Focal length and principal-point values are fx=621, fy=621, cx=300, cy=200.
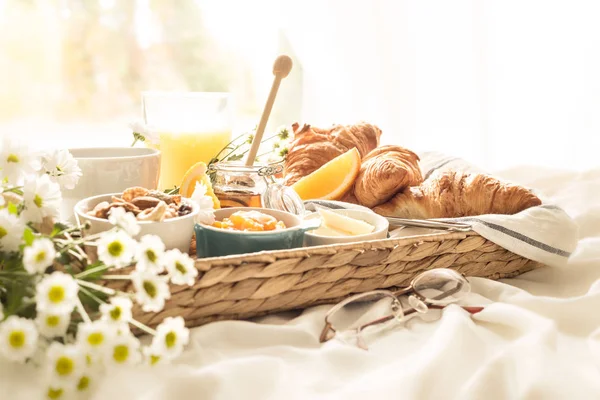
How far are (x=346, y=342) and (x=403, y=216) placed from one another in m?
0.46

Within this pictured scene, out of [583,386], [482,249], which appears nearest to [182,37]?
[482,249]

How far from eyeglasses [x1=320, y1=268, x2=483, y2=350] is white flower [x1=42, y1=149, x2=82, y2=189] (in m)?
0.40

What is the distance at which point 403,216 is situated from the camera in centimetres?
117

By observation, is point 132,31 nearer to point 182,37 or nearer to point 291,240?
point 182,37

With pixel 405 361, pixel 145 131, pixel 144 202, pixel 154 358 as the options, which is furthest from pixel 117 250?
pixel 145 131

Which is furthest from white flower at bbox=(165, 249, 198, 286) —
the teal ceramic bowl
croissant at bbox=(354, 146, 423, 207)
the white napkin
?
croissant at bbox=(354, 146, 423, 207)

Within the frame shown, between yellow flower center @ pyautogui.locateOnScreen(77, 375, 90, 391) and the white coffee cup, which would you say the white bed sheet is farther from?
the white coffee cup

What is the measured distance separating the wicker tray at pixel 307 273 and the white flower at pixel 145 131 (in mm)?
436

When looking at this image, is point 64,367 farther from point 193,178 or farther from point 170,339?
point 193,178

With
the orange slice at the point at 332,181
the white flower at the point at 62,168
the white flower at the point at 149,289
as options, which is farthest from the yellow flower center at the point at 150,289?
the orange slice at the point at 332,181

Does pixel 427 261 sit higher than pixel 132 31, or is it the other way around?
pixel 132 31

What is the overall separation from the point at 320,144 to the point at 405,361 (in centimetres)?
83

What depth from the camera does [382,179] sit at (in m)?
1.17

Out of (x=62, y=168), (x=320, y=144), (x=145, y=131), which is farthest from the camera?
(x=320, y=144)
